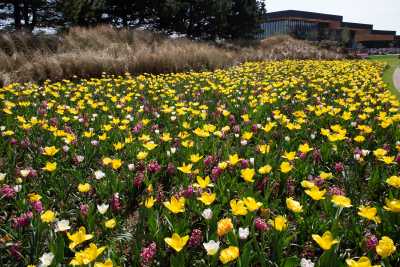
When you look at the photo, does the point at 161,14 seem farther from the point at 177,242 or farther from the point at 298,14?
the point at 298,14

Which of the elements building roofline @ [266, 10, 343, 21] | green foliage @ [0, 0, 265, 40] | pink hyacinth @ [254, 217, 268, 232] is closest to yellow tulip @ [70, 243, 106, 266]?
pink hyacinth @ [254, 217, 268, 232]

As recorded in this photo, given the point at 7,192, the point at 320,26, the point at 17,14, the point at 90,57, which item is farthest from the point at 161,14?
the point at 320,26

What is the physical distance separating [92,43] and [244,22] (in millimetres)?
18725

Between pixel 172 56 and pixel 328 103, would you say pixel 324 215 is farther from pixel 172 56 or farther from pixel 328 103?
pixel 172 56

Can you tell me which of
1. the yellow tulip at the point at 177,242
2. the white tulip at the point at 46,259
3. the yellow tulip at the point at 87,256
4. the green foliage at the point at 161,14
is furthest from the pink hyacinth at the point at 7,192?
the green foliage at the point at 161,14

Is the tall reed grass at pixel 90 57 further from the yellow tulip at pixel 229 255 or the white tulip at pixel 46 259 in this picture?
the yellow tulip at pixel 229 255

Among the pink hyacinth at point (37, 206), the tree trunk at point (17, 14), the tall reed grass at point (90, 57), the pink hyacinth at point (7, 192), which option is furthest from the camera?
the tree trunk at point (17, 14)

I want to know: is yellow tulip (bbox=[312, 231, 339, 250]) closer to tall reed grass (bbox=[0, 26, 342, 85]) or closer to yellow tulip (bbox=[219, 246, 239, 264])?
yellow tulip (bbox=[219, 246, 239, 264])

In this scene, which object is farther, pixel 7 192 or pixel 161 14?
pixel 161 14

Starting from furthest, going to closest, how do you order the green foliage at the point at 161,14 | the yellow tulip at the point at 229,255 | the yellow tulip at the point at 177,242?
the green foliage at the point at 161,14 < the yellow tulip at the point at 177,242 < the yellow tulip at the point at 229,255

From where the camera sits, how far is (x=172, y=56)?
12.2 m

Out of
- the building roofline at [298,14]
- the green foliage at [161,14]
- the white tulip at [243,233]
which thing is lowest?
the white tulip at [243,233]

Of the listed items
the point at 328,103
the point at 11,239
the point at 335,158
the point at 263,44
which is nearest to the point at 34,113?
the point at 11,239

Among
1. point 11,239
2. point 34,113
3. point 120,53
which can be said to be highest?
point 120,53
